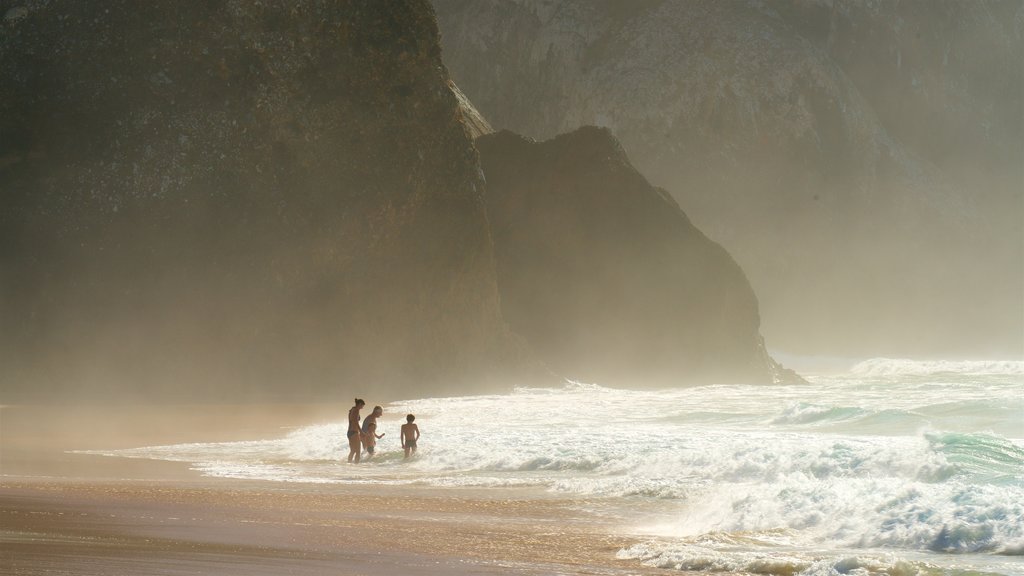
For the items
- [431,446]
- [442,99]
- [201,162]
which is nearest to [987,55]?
[442,99]

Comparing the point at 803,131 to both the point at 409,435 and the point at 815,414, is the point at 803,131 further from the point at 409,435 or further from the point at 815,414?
the point at 409,435

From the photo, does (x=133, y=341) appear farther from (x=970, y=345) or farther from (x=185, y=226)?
(x=970, y=345)

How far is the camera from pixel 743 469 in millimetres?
17484

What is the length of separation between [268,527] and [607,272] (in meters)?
41.5

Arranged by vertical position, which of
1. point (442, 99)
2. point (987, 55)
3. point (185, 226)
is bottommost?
point (185, 226)

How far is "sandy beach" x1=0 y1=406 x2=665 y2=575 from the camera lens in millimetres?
10742

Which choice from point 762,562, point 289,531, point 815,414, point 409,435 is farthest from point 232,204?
point 762,562

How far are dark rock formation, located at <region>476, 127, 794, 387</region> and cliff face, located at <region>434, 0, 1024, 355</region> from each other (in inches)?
1559

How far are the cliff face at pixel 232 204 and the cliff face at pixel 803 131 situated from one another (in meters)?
54.0

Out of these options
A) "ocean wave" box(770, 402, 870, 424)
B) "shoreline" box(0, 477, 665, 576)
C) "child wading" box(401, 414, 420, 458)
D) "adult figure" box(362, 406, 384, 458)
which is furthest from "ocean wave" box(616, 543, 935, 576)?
"ocean wave" box(770, 402, 870, 424)

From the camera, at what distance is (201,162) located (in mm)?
38969

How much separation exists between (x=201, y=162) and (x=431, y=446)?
19.9m

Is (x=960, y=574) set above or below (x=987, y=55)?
below

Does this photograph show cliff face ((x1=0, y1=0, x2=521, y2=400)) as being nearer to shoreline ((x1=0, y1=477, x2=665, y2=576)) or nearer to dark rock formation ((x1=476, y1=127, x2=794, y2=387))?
dark rock formation ((x1=476, y1=127, x2=794, y2=387))
